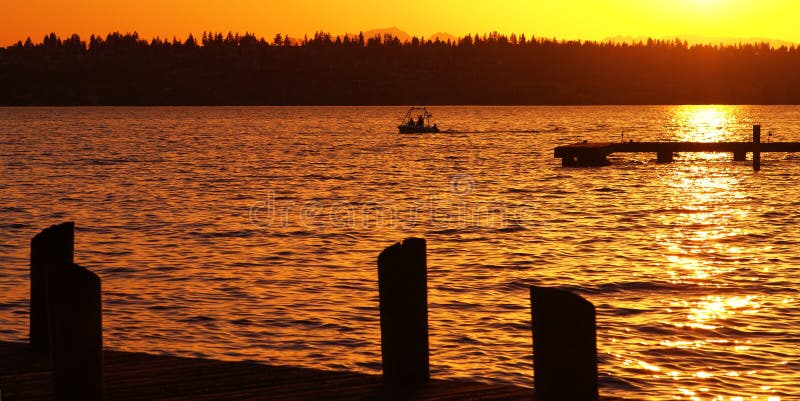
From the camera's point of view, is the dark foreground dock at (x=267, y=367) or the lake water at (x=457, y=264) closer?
the dark foreground dock at (x=267, y=367)

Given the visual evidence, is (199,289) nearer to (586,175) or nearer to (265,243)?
(265,243)

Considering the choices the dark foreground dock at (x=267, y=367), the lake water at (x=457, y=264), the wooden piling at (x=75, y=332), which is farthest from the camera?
the lake water at (x=457, y=264)

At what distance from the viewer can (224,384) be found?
9688mm

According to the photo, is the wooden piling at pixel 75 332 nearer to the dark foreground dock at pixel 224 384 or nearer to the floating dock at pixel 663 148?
the dark foreground dock at pixel 224 384

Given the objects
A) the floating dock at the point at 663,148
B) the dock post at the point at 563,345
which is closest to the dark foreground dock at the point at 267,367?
the dock post at the point at 563,345

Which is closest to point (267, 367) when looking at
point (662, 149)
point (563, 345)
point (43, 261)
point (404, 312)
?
point (404, 312)

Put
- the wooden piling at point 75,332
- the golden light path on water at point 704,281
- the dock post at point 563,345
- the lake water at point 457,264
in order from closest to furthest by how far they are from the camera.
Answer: the dock post at point 563,345 → the wooden piling at point 75,332 → the golden light path on water at point 704,281 → the lake water at point 457,264

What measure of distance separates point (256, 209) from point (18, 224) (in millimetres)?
9576

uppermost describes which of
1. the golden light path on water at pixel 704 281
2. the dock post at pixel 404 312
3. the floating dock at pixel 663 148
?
the dock post at pixel 404 312

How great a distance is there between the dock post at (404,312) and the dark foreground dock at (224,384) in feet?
0.56

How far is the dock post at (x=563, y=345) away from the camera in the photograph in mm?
7621

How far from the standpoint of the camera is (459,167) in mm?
78812

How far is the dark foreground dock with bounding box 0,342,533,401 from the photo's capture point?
9.35 meters

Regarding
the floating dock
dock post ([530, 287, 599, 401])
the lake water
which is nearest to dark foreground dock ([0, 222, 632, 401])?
dock post ([530, 287, 599, 401])
